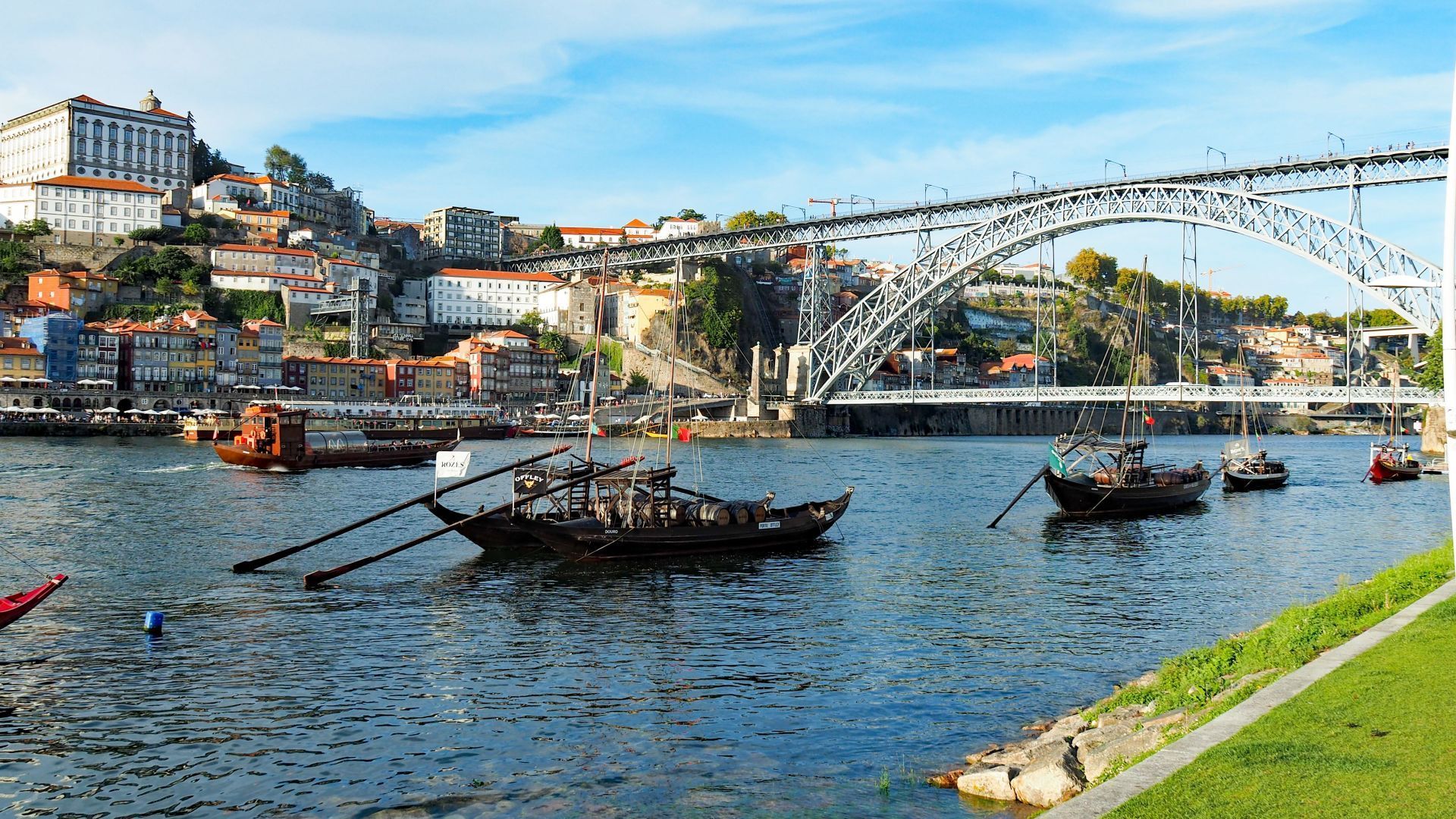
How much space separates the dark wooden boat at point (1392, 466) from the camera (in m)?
52.4

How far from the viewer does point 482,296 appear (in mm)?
118562

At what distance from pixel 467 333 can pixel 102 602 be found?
9590cm

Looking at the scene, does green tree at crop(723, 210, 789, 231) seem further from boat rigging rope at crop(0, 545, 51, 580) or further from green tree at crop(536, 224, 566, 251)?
boat rigging rope at crop(0, 545, 51, 580)

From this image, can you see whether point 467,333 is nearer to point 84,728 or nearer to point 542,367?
point 542,367

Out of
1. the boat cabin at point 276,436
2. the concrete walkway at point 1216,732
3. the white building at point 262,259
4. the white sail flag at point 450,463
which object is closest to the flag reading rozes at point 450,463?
the white sail flag at point 450,463

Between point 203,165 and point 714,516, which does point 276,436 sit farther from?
point 203,165

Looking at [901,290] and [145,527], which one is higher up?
[901,290]

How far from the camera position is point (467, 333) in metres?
115

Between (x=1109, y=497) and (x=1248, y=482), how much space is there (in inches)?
590

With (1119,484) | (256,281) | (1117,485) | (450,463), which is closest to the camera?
(450,463)

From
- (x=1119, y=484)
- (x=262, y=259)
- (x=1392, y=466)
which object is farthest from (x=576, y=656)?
(x=262, y=259)

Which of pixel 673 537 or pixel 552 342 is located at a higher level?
pixel 552 342

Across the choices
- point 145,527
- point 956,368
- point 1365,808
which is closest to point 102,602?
point 145,527

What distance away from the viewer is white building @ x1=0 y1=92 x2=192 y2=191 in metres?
110
